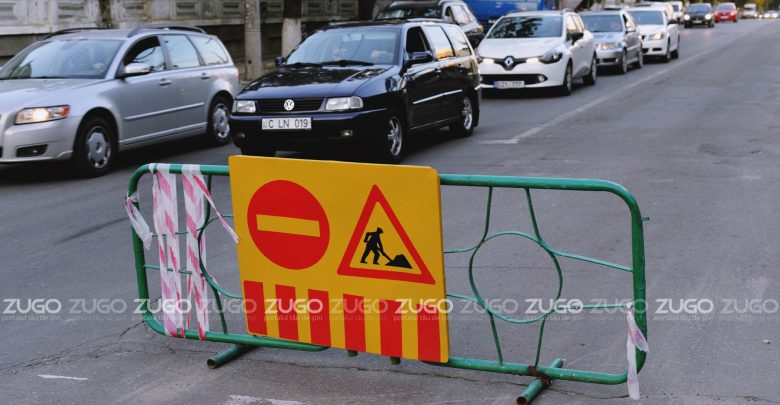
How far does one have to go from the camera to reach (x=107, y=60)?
12.3 metres

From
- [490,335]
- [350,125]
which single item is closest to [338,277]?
[490,335]

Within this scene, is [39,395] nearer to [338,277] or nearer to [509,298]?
[338,277]

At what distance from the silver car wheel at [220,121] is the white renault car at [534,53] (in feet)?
23.5

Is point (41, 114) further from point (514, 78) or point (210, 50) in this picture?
point (514, 78)

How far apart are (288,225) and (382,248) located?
1.69ft

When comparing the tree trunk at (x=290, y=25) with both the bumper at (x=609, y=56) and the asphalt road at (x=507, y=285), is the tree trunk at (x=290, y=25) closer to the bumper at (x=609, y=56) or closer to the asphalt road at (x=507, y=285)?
the bumper at (x=609, y=56)

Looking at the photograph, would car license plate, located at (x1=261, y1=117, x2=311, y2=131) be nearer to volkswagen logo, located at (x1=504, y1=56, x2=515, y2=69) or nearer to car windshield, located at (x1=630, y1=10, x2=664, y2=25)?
volkswagen logo, located at (x1=504, y1=56, x2=515, y2=69)

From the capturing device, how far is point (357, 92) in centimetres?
1121

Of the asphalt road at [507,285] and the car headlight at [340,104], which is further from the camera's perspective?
the car headlight at [340,104]

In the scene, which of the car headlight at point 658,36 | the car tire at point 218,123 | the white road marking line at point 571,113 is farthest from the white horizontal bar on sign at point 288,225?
the car headlight at point 658,36

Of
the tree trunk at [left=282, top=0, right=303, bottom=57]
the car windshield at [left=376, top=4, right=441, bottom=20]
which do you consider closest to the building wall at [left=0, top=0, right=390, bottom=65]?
the tree trunk at [left=282, top=0, right=303, bottom=57]

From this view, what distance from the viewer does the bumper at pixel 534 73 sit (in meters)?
19.7

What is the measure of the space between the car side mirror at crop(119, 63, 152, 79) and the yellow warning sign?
742 cm

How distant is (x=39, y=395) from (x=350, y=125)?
6538mm
